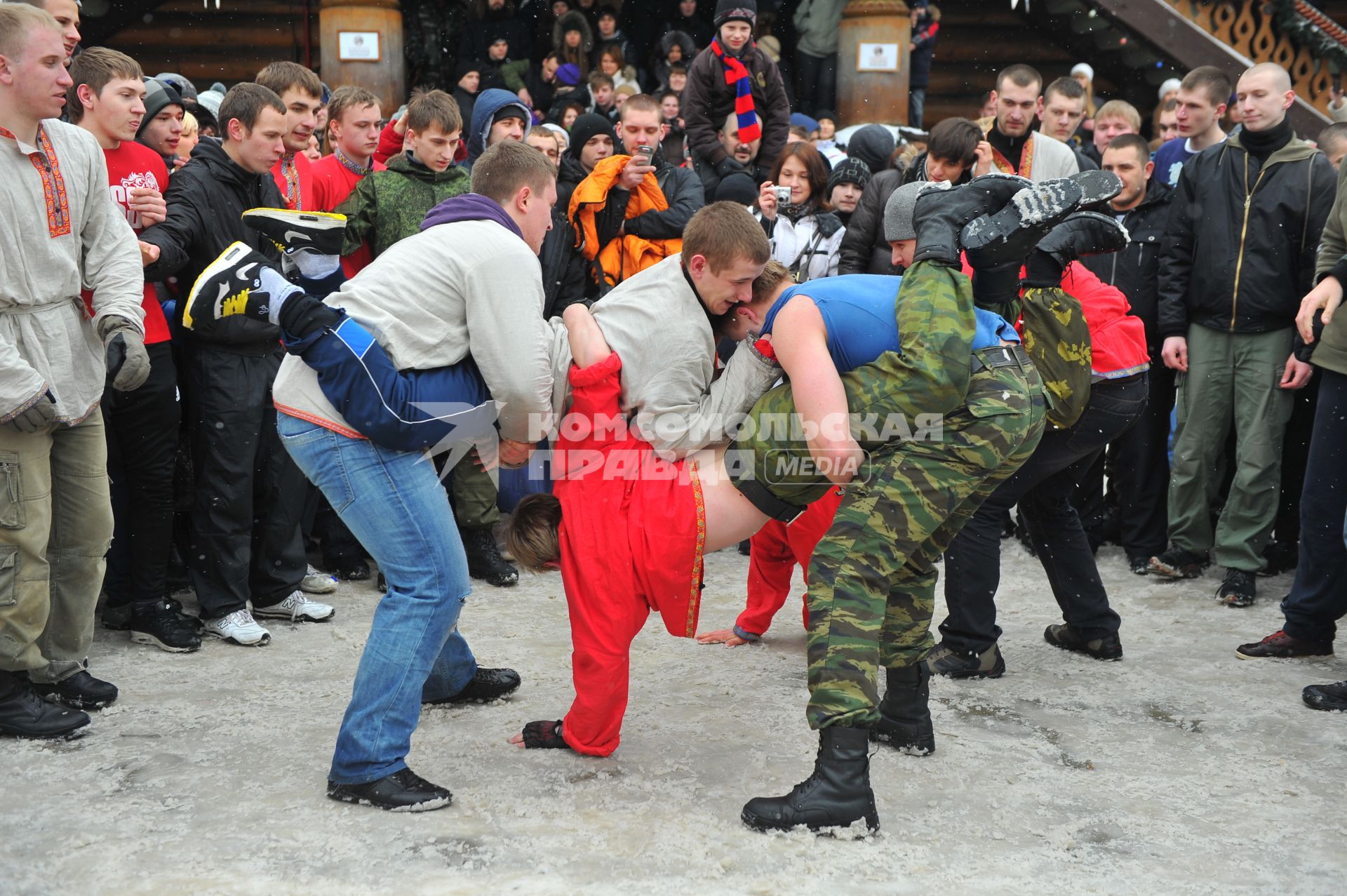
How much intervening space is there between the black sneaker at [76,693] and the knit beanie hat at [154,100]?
2.51 m

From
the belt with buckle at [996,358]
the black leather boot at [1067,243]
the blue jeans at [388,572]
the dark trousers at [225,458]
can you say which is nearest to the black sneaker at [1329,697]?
the black leather boot at [1067,243]

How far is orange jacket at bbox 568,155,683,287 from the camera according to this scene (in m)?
6.10

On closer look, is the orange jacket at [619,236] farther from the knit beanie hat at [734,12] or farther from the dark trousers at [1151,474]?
the dark trousers at [1151,474]

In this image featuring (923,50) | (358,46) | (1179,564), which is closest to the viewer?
(1179,564)

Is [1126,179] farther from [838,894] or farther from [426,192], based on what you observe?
[838,894]

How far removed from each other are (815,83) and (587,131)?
623 cm

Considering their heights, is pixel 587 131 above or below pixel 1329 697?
above

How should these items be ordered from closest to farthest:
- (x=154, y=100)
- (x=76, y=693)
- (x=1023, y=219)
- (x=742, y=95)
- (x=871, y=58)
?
(x=1023, y=219), (x=76, y=693), (x=154, y=100), (x=742, y=95), (x=871, y=58)

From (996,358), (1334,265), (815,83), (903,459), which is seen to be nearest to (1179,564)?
(1334,265)

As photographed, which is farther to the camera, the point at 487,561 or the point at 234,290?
the point at 487,561

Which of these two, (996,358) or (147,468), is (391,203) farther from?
(996,358)

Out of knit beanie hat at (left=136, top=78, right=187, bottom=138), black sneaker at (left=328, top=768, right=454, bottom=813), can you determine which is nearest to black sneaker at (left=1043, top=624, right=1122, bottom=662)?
black sneaker at (left=328, top=768, right=454, bottom=813)

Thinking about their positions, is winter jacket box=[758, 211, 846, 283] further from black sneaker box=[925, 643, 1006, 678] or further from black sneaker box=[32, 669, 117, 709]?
black sneaker box=[32, 669, 117, 709]

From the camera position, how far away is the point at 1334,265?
476cm
